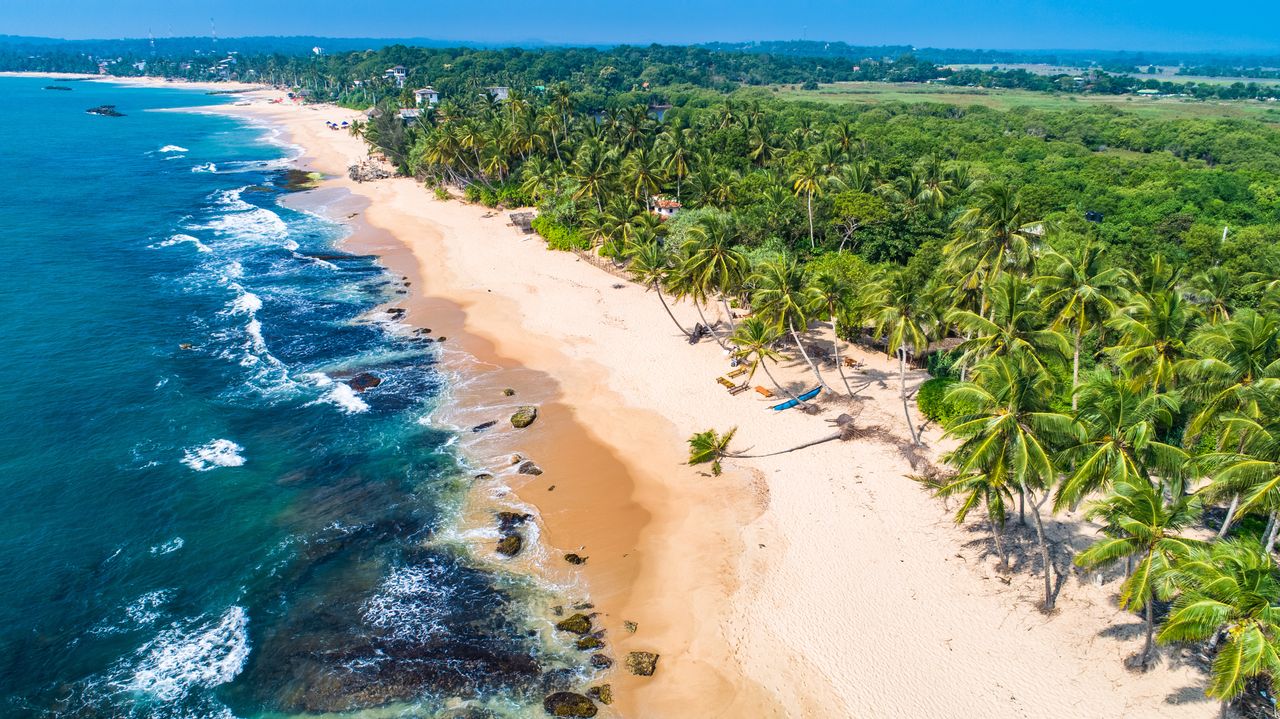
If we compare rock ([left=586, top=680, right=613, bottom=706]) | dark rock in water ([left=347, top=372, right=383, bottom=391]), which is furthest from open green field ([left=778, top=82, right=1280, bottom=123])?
rock ([left=586, top=680, right=613, bottom=706])

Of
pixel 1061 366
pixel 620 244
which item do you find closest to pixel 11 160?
pixel 620 244

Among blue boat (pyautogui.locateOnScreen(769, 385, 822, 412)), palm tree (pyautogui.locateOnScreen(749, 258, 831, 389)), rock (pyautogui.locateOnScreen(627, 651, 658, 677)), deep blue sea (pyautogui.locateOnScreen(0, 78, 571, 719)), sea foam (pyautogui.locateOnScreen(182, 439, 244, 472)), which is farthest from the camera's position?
blue boat (pyautogui.locateOnScreen(769, 385, 822, 412))

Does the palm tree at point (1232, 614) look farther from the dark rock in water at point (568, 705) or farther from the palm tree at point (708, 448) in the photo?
the palm tree at point (708, 448)

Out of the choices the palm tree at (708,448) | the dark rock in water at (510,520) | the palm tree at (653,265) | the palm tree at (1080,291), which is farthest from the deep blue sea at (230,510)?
the palm tree at (1080,291)

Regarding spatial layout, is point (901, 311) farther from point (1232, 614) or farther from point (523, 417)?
point (523, 417)

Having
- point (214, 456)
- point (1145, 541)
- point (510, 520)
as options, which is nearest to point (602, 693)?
point (510, 520)

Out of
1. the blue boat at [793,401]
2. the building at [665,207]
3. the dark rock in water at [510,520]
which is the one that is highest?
the building at [665,207]

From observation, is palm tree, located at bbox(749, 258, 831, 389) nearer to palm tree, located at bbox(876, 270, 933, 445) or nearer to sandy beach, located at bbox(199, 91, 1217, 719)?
palm tree, located at bbox(876, 270, 933, 445)

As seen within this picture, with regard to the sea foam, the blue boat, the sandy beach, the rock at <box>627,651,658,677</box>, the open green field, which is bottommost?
the rock at <box>627,651,658,677</box>

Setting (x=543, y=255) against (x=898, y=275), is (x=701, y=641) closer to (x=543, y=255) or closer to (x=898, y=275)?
(x=898, y=275)
